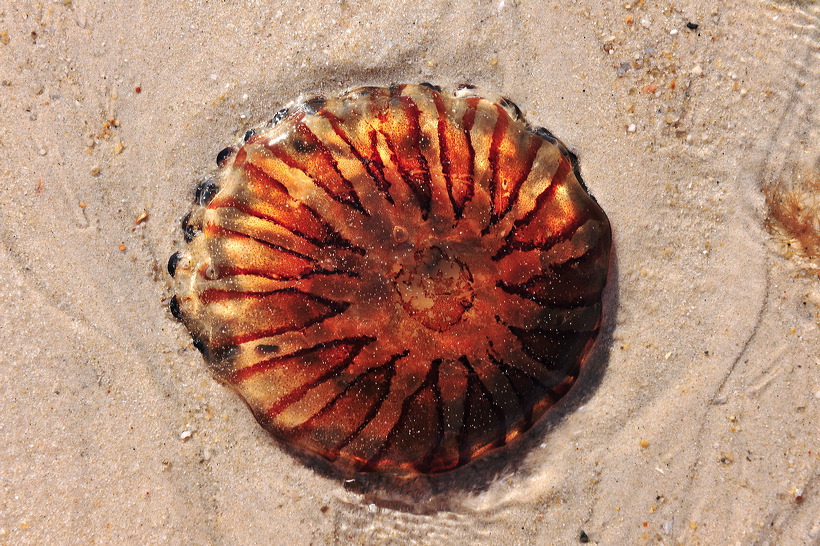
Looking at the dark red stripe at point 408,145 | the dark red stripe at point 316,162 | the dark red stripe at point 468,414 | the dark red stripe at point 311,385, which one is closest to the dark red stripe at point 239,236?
the dark red stripe at point 316,162

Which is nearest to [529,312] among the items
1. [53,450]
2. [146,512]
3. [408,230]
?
[408,230]

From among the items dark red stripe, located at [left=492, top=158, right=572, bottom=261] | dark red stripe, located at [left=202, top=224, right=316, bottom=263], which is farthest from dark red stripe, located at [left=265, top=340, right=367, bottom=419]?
dark red stripe, located at [left=492, top=158, right=572, bottom=261]

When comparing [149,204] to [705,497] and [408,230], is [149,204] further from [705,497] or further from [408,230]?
[705,497]

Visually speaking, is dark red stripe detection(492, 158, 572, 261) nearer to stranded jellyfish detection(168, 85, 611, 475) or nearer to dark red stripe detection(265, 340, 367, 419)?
stranded jellyfish detection(168, 85, 611, 475)

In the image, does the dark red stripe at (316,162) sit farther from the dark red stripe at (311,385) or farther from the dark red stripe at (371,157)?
the dark red stripe at (311,385)

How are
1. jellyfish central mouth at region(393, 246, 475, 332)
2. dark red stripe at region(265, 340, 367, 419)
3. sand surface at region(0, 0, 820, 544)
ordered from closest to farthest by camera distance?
jellyfish central mouth at region(393, 246, 475, 332), dark red stripe at region(265, 340, 367, 419), sand surface at region(0, 0, 820, 544)

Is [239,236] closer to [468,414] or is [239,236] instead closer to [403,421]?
[403,421]

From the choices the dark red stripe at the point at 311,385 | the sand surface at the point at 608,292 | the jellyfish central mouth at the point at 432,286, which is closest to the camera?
the jellyfish central mouth at the point at 432,286

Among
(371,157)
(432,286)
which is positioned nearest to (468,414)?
(432,286)
